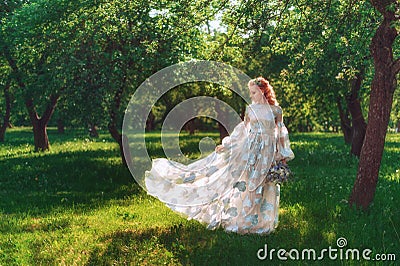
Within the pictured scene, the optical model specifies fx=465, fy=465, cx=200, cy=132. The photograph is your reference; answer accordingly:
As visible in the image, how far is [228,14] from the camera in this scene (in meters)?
10.3

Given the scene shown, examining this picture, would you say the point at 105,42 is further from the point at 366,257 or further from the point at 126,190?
the point at 366,257

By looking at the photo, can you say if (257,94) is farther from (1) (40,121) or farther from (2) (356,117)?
(1) (40,121)

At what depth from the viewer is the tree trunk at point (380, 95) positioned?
347 inches

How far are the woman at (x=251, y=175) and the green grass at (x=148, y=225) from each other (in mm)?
323

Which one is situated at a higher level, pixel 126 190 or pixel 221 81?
pixel 221 81

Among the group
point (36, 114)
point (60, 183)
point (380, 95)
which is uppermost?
point (380, 95)

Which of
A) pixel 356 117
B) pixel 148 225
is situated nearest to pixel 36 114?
pixel 356 117

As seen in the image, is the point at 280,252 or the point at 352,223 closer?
the point at 280,252

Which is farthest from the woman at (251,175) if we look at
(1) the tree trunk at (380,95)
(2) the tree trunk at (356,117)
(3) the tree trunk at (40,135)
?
(3) the tree trunk at (40,135)

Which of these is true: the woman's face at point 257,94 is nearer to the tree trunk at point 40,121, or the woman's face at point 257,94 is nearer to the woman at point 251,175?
the woman at point 251,175

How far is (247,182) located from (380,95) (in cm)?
305

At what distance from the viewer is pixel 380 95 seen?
8.84m

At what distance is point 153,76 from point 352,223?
8.47 metres

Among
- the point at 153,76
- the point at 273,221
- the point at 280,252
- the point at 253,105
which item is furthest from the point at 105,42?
the point at 280,252
